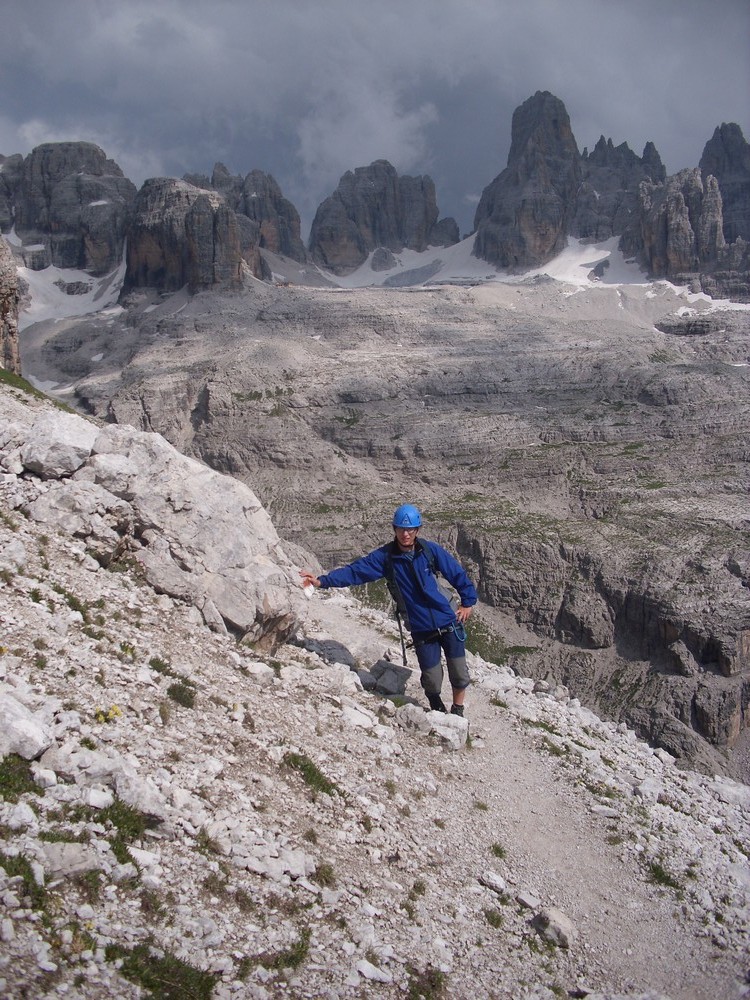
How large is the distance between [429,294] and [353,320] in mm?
20630

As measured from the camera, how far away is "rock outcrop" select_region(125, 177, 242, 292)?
128 metres

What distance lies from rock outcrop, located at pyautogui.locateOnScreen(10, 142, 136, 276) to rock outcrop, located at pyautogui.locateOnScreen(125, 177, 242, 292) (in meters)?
21.8

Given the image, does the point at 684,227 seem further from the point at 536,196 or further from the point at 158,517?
the point at 158,517

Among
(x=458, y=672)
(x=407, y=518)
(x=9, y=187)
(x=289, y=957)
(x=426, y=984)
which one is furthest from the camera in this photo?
(x=9, y=187)

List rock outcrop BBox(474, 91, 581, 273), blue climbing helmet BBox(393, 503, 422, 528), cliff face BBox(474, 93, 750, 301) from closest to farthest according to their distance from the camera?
1. blue climbing helmet BBox(393, 503, 422, 528)
2. cliff face BBox(474, 93, 750, 301)
3. rock outcrop BBox(474, 91, 581, 273)

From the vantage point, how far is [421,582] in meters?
13.5

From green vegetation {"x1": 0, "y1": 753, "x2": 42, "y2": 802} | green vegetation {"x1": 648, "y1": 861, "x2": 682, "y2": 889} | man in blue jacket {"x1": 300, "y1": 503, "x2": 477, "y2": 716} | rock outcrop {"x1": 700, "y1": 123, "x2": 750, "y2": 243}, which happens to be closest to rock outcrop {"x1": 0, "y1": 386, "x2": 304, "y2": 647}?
man in blue jacket {"x1": 300, "y1": 503, "x2": 477, "y2": 716}

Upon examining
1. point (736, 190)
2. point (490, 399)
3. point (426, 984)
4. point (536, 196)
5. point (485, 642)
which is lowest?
point (485, 642)

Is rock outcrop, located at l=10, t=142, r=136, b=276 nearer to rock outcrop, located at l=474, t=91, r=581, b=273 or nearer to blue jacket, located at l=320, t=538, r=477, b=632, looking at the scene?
rock outcrop, located at l=474, t=91, r=581, b=273

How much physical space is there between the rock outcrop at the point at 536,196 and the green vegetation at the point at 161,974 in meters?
191

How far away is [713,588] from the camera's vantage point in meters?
67.4

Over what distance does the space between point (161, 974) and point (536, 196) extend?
20362cm

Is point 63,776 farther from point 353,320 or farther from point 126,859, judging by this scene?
point 353,320

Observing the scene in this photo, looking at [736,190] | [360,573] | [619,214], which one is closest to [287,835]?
[360,573]
